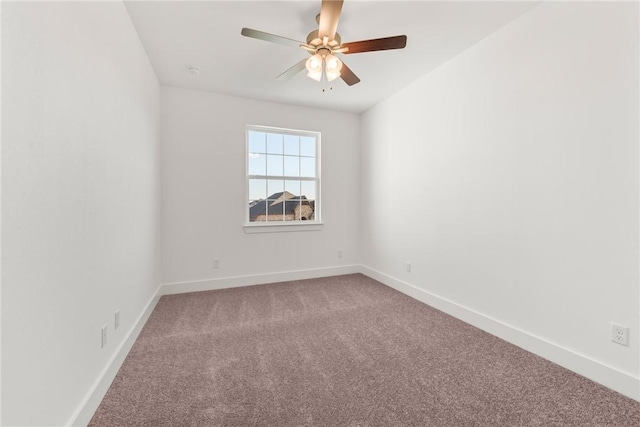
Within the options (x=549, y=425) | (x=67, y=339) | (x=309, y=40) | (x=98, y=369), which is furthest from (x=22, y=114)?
(x=549, y=425)

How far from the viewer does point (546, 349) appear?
207cm

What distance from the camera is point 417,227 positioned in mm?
3385

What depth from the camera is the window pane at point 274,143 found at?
4.16 m

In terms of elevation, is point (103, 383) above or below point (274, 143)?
below

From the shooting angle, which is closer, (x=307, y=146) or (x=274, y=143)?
(x=274, y=143)

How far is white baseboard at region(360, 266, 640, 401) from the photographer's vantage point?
5.52 ft

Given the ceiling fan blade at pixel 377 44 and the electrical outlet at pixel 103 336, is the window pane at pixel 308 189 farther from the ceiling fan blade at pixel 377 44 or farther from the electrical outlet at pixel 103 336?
the electrical outlet at pixel 103 336

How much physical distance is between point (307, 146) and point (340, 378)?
3.34m

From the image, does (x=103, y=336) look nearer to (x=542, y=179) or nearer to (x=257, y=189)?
(x=257, y=189)

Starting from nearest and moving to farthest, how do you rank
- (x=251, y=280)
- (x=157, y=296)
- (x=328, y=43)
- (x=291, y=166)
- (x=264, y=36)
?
(x=264, y=36) → (x=328, y=43) → (x=157, y=296) → (x=251, y=280) → (x=291, y=166)

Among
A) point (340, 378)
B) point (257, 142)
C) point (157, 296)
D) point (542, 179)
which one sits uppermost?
point (257, 142)

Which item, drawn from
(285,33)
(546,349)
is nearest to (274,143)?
(285,33)

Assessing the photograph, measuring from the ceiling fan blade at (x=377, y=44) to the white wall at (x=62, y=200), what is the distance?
1574mm

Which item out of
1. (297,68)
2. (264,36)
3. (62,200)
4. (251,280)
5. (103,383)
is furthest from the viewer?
(251,280)
